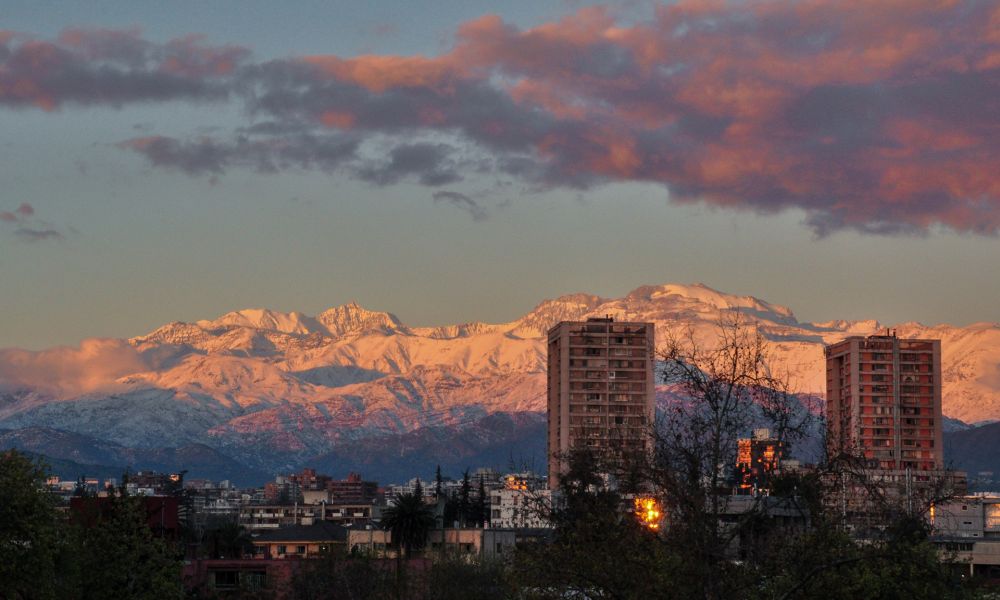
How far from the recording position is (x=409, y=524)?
493ft

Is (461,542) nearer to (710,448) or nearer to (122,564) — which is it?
(122,564)

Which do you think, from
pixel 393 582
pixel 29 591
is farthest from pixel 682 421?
pixel 393 582

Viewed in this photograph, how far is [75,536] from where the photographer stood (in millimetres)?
77438

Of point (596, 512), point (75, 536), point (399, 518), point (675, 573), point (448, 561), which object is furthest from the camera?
point (399, 518)

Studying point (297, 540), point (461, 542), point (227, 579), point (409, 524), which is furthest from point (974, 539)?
point (297, 540)

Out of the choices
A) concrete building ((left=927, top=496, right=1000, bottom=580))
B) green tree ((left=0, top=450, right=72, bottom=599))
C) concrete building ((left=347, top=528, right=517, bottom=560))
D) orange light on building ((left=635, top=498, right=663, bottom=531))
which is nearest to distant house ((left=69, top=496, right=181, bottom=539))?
concrete building ((left=347, top=528, right=517, bottom=560))

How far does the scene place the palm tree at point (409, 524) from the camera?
150m

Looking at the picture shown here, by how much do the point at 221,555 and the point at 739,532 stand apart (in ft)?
395

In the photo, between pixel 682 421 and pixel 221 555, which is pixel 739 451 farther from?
pixel 221 555

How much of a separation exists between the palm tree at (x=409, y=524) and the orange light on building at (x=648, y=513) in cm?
10297

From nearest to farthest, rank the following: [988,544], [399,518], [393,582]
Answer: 1. [393,582]
2. [988,544]
3. [399,518]

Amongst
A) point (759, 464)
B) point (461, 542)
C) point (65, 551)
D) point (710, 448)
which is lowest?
point (461, 542)

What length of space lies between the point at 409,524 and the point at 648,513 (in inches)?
4176

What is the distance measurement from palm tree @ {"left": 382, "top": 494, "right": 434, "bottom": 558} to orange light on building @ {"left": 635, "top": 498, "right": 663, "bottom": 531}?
10297 cm
